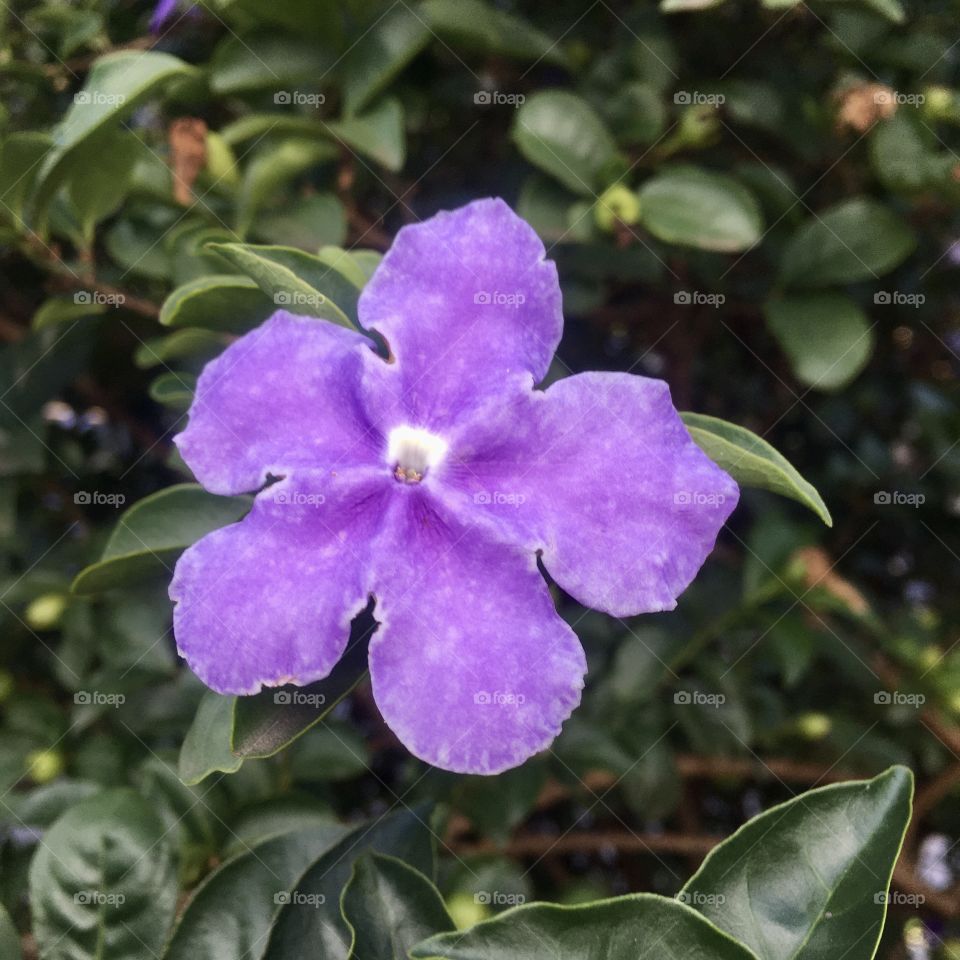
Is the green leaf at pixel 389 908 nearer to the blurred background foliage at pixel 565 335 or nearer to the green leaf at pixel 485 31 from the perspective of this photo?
the blurred background foliage at pixel 565 335

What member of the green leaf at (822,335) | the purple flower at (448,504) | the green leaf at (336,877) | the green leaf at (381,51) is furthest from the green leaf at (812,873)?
the green leaf at (381,51)

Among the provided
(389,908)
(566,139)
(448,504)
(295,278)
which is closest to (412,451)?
(448,504)

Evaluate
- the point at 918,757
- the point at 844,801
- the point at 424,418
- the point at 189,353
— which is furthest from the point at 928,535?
the point at 189,353

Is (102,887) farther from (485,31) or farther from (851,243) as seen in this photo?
(851,243)

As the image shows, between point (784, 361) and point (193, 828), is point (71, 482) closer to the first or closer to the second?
point (193, 828)

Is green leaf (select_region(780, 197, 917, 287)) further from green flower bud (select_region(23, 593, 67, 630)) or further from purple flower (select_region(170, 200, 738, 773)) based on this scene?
green flower bud (select_region(23, 593, 67, 630))
